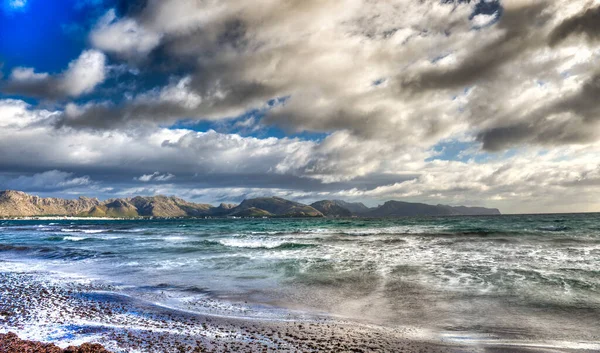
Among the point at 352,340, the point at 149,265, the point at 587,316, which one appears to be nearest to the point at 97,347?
the point at 352,340

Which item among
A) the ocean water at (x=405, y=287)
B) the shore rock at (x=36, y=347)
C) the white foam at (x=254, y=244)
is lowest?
the white foam at (x=254, y=244)

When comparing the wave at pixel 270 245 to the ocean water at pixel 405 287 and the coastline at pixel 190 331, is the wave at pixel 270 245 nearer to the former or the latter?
the ocean water at pixel 405 287

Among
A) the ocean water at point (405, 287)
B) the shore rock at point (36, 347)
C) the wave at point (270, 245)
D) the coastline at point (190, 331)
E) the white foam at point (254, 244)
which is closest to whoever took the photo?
the shore rock at point (36, 347)

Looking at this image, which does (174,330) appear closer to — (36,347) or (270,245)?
(36,347)

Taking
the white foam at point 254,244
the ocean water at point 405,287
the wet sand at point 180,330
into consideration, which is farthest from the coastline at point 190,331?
the white foam at point 254,244

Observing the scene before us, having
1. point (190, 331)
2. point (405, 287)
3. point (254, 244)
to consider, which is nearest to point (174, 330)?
point (190, 331)

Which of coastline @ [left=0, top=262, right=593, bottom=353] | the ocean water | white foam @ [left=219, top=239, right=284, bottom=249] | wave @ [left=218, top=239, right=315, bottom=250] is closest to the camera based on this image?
coastline @ [left=0, top=262, right=593, bottom=353]

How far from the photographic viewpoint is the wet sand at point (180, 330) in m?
8.41

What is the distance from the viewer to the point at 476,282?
16.8 m

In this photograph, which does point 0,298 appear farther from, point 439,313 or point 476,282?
point 476,282

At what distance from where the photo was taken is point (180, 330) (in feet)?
31.5

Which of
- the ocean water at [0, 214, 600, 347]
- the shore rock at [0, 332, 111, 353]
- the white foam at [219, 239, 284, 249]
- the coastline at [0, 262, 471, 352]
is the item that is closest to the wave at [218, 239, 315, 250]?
the white foam at [219, 239, 284, 249]

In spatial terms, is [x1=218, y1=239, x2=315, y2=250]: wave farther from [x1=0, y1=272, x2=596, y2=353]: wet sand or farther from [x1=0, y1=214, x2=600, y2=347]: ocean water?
[x1=0, y1=272, x2=596, y2=353]: wet sand

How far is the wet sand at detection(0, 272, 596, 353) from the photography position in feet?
27.6
